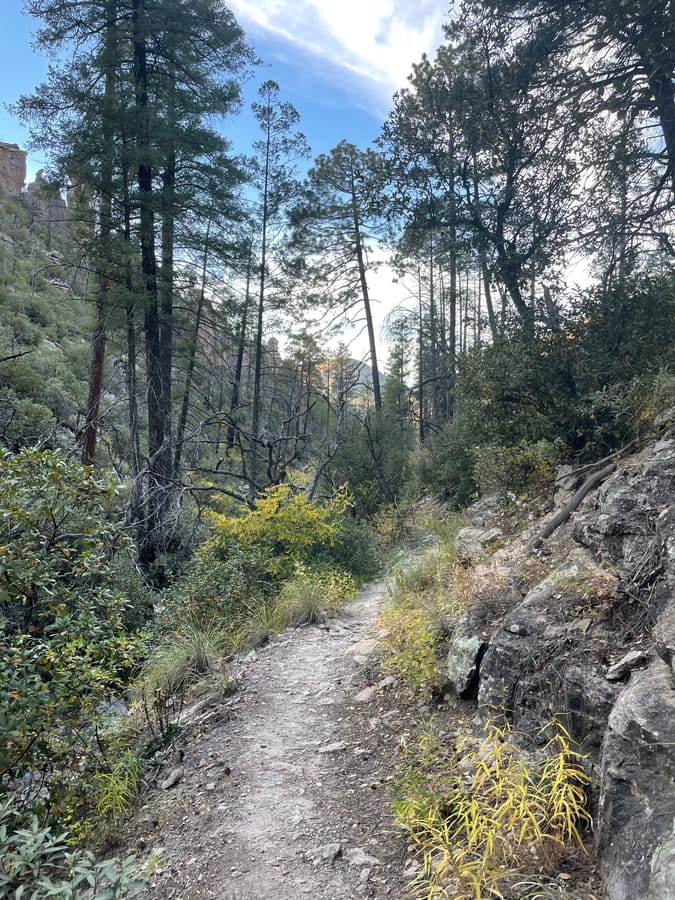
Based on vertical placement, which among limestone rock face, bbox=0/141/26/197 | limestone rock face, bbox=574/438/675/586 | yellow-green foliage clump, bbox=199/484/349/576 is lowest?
yellow-green foliage clump, bbox=199/484/349/576

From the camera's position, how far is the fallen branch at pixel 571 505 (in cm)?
477

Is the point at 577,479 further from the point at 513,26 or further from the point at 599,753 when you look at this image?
the point at 513,26

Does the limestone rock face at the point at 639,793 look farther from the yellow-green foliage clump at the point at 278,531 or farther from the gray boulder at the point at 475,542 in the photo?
the yellow-green foliage clump at the point at 278,531

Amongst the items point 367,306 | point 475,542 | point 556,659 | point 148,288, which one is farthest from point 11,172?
point 556,659

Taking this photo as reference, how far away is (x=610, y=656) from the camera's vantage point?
104 inches

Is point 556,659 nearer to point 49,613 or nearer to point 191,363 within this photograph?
point 49,613

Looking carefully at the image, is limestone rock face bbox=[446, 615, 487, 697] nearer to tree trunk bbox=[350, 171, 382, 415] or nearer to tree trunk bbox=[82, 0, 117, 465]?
tree trunk bbox=[82, 0, 117, 465]

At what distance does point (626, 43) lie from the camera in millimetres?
6508

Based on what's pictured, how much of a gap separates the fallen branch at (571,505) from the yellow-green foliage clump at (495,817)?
228 cm

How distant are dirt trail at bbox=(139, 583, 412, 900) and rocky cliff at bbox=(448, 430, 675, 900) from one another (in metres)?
0.91

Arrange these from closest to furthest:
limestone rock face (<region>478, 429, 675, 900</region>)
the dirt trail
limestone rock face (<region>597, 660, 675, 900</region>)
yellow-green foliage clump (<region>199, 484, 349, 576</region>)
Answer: limestone rock face (<region>597, 660, 675, 900</region>), limestone rock face (<region>478, 429, 675, 900</region>), the dirt trail, yellow-green foliage clump (<region>199, 484, 349, 576</region>)

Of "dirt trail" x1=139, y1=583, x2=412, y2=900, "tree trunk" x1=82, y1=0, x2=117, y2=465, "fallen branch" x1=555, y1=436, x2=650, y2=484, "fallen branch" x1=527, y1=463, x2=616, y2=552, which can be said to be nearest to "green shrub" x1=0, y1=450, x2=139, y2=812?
"dirt trail" x1=139, y1=583, x2=412, y2=900

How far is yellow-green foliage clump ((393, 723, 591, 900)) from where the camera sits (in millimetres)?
2092

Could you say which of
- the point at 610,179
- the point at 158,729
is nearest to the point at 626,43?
the point at 610,179
